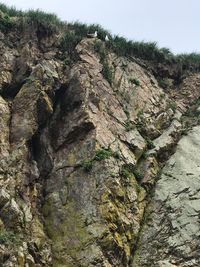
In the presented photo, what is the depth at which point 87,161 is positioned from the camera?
19.9 meters

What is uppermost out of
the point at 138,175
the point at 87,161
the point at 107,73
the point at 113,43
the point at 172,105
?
the point at 113,43

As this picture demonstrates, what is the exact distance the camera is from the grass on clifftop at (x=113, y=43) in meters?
25.5

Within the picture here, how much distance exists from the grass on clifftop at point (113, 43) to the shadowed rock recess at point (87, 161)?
29 cm

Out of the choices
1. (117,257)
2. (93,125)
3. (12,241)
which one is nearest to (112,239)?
(117,257)

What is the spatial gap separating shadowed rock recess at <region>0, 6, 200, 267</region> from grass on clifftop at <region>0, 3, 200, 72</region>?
0.97 feet

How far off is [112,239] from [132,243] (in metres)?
1.31

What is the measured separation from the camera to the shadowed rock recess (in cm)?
1780

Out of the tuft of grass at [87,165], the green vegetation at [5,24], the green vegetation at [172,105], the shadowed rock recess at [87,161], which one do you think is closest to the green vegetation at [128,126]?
the shadowed rock recess at [87,161]

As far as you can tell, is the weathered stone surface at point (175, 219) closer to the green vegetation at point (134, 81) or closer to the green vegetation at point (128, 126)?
the green vegetation at point (128, 126)

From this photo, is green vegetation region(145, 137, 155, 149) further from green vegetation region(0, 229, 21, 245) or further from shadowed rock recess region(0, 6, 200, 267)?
green vegetation region(0, 229, 21, 245)

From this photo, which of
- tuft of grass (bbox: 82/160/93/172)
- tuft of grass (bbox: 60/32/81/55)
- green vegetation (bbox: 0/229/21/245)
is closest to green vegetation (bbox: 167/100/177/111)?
tuft of grass (bbox: 60/32/81/55)

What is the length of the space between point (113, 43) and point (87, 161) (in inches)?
364

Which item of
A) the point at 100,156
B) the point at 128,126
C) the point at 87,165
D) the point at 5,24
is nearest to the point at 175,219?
the point at 100,156

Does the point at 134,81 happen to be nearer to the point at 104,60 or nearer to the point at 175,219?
the point at 104,60
